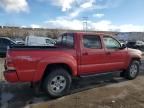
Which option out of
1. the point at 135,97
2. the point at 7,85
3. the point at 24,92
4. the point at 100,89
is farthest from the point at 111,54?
the point at 7,85

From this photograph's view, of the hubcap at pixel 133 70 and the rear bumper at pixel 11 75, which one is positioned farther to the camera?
the hubcap at pixel 133 70

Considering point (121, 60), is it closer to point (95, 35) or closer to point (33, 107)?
point (95, 35)

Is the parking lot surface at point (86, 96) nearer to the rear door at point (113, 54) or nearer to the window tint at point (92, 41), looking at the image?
the rear door at point (113, 54)

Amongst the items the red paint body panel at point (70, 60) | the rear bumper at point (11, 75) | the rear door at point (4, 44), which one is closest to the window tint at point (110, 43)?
the red paint body panel at point (70, 60)

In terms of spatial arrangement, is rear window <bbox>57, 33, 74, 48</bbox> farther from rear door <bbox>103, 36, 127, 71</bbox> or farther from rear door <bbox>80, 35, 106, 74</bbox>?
rear door <bbox>103, 36, 127, 71</bbox>

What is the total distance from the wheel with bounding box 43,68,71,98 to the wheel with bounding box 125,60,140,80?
3.03m

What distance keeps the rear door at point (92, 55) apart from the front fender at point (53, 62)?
14.4 inches

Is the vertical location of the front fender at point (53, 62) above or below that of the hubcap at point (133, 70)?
above

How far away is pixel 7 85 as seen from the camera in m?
7.71

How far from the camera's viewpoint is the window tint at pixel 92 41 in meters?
7.02

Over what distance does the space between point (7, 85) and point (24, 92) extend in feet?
3.49

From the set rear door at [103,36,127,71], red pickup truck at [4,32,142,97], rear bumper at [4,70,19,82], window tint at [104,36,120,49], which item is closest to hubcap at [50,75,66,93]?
red pickup truck at [4,32,142,97]

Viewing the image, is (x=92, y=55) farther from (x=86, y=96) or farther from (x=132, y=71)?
(x=132, y=71)

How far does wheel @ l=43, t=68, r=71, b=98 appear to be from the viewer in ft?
20.2
